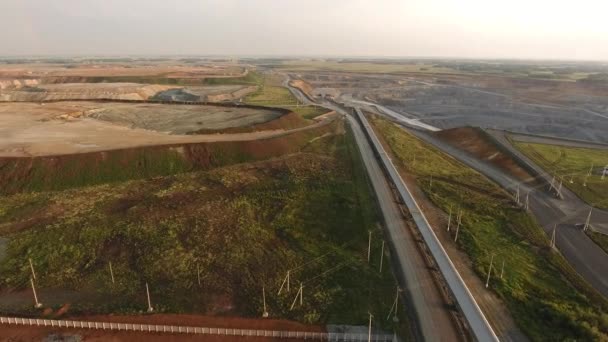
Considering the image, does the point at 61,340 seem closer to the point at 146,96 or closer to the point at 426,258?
the point at 426,258

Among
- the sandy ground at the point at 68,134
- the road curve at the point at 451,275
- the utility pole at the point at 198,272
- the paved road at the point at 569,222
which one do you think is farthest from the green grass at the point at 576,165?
the utility pole at the point at 198,272

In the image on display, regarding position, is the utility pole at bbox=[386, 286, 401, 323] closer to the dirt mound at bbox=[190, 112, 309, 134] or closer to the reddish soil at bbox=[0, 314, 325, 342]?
the reddish soil at bbox=[0, 314, 325, 342]

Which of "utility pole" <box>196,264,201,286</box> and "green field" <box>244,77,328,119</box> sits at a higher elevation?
"green field" <box>244,77,328,119</box>

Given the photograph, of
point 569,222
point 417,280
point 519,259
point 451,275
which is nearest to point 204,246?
point 417,280

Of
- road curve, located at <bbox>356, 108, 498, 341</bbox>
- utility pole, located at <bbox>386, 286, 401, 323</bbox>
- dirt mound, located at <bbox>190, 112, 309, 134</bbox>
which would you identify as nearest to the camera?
road curve, located at <bbox>356, 108, 498, 341</bbox>

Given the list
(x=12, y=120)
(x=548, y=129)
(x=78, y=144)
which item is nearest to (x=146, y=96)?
(x=12, y=120)

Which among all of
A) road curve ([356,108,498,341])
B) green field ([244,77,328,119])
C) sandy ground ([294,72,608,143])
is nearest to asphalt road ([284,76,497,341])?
road curve ([356,108,498,341])
